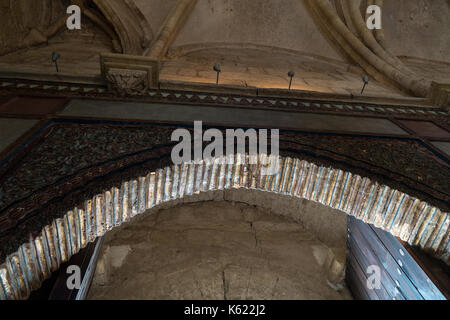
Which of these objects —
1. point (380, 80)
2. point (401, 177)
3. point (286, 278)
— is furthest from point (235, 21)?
point (286, 278)

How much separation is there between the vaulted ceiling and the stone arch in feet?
5.29

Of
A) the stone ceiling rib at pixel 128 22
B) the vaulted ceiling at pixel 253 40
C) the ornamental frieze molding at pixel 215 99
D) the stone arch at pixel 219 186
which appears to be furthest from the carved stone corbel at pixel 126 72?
the stone ceiling rib at pixel 128 22

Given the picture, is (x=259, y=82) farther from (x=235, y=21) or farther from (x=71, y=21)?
(x=71, y=21)

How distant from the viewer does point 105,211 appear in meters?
1.58

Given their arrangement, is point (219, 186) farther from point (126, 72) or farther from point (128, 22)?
point (128, 22)

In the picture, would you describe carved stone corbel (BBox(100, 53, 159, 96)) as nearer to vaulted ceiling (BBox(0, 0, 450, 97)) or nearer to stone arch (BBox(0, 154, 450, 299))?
vaulted ceiling (BBox(0, 0, 450, 97))

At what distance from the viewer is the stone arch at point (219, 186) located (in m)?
1.32

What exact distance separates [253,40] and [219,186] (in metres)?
4.26

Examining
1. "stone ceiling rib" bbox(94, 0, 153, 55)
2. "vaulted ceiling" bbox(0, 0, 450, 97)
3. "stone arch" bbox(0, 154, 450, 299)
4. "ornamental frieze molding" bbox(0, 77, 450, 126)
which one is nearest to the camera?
"stone arch" bbox(0, 154, 450, 299)

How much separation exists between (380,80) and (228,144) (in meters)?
3.54

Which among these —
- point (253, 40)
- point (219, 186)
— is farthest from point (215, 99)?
point (253, 40)

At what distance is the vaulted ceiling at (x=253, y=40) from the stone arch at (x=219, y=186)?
1611 mm

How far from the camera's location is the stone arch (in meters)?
1.32

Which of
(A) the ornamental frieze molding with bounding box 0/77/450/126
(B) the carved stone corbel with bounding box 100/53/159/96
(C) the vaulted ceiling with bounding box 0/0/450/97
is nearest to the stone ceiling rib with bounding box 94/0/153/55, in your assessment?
(C) the vaulted ceiling with bounding box 0/0/450/97
